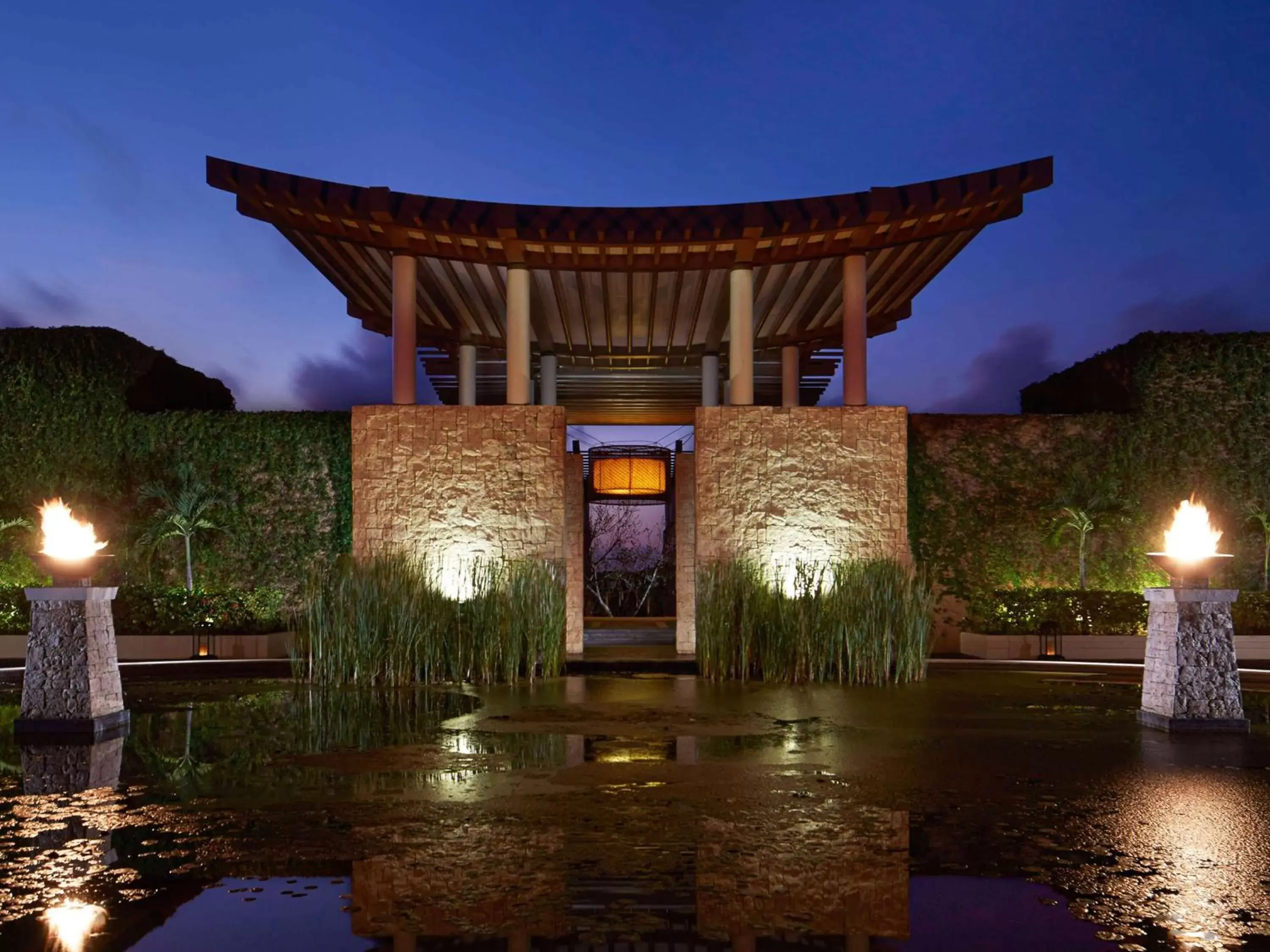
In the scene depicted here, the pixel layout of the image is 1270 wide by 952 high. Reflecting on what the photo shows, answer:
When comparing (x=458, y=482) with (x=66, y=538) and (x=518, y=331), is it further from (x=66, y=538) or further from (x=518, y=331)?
(x=66, y=538)

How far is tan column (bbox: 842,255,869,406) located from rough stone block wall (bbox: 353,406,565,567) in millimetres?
3287

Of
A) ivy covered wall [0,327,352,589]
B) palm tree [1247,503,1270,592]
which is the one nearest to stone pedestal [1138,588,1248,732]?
palm tree [1247,503,1270,592]

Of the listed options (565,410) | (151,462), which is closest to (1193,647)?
(565,410)

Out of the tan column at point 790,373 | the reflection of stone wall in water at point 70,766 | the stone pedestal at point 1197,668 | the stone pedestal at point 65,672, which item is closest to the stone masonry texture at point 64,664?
the stone pedestal at point 65,672

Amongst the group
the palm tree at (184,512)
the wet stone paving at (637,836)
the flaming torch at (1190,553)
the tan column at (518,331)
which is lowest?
the wet stone paving at (637,836)

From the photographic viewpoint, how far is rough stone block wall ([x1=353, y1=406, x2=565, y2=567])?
1027 cm

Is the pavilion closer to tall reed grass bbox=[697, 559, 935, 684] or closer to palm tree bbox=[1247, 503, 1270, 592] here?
tall reed grass bbox=[697, 559, 935, 684]

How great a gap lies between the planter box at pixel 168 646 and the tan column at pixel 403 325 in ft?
9.87

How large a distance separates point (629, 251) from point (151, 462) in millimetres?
6598

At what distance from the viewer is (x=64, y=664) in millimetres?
6031

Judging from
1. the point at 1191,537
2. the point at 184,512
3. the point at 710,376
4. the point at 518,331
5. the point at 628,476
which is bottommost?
the point at 1191,537

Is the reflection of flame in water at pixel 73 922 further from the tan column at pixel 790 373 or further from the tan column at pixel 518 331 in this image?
the tan column at pixel 790 373

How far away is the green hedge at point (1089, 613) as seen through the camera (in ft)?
36.2

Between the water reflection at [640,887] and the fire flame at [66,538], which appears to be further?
the fire flame at [66,538]
